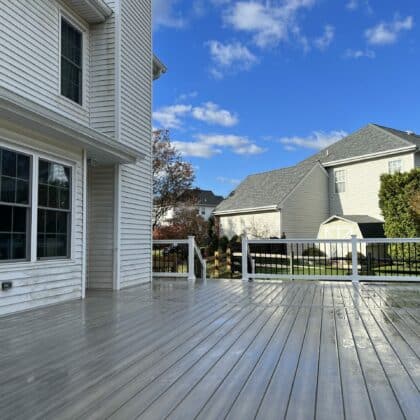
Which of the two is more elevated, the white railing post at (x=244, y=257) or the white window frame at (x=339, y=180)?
the white window frame at (x=339, y=180)

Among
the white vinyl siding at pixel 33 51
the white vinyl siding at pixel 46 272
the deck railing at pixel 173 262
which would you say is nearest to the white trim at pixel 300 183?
the deck railing at pixel 173 262

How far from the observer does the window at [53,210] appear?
593cm

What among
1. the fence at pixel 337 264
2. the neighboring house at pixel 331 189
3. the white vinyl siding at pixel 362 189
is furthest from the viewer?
the white vinyl siding at pixel 362 189

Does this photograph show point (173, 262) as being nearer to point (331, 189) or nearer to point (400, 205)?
point (400, 205)

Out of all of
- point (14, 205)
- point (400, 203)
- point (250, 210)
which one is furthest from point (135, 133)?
point (250, 210)

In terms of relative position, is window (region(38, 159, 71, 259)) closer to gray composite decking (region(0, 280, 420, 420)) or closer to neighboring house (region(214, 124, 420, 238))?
gray composite decking (region(0, 280, 420, 420))

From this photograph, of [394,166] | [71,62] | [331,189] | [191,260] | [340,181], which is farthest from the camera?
[331,189]

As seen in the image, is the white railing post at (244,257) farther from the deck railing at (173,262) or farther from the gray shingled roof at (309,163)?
the gray shingled roof at (309,163)

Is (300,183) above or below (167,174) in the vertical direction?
below

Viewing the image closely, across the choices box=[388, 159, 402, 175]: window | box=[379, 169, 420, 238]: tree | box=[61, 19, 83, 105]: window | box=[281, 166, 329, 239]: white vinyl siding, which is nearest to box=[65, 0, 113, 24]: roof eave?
box=[61, 19, 83, 105]: window

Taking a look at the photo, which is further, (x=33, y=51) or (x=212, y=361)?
(x=33, y=51)

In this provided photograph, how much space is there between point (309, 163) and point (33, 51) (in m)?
18.3

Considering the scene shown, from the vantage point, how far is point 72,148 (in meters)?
6.52

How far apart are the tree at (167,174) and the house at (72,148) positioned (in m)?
11.2
